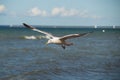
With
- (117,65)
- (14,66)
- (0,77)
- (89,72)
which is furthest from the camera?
(117,65)

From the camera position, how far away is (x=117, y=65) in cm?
2423

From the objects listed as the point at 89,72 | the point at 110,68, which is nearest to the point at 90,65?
the point at 110,68

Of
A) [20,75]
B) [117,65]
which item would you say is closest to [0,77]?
[20,75]

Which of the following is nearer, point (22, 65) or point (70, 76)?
point (70, 76)

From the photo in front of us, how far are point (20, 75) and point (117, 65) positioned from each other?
8.08 m

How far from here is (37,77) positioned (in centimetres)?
1898

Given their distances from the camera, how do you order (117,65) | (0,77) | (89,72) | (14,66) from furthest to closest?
1. (117,65)
2. (14,66)
3. (89,72)
4. (0,77)

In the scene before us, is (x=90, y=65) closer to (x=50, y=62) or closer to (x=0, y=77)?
(x=50, y=62)

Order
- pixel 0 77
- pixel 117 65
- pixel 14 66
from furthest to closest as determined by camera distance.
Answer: pixel 117 65 < pixel 14 66 < pixel 0 77

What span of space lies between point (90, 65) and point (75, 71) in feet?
10.0

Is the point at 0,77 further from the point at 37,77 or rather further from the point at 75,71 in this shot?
the point at 75,71

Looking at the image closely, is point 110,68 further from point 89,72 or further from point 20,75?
point 20,75

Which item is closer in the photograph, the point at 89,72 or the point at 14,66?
the point at 89,72

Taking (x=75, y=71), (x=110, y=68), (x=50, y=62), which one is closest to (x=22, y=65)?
(x=50, y=62)
